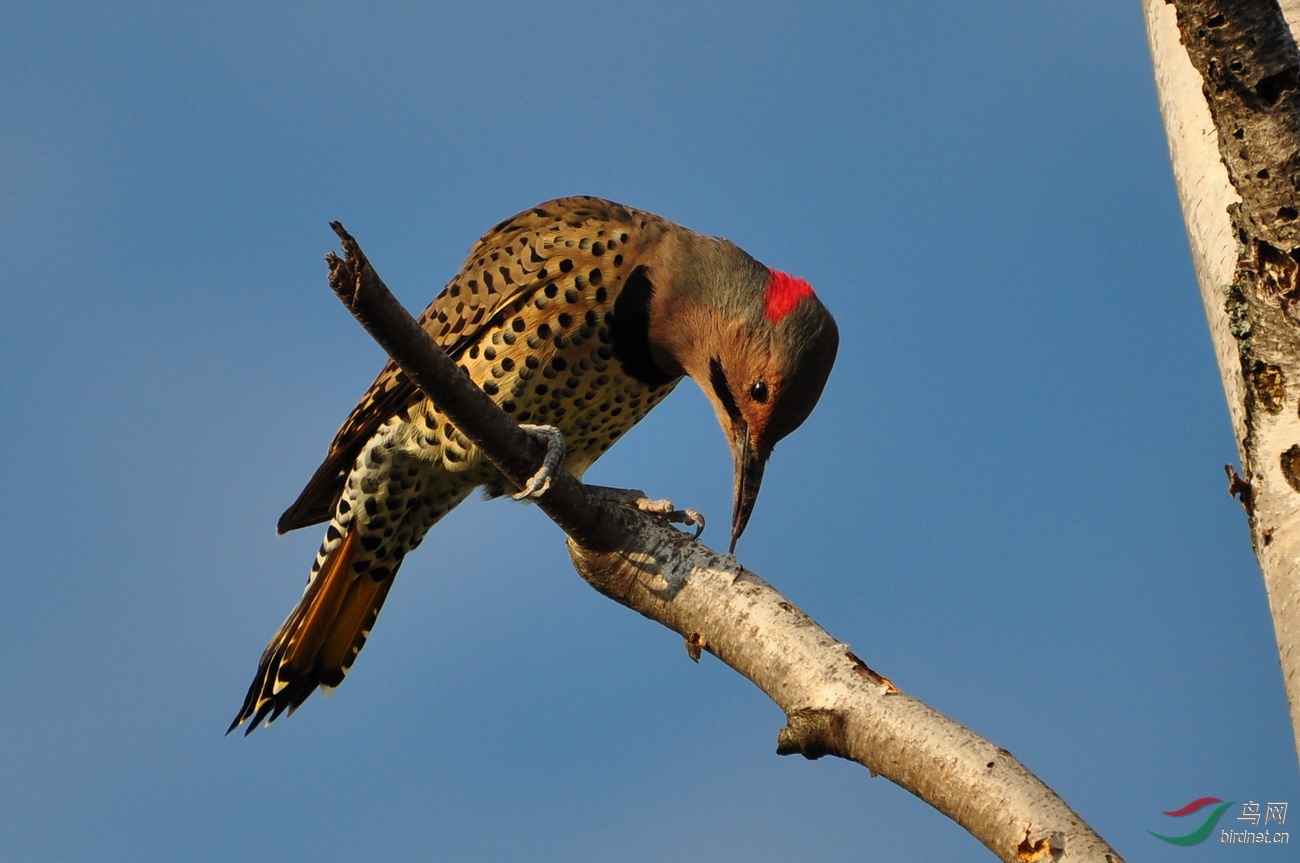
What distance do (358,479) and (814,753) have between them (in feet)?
9.37

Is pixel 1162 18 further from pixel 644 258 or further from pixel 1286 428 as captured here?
pixel 644 258

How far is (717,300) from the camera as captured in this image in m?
5.56

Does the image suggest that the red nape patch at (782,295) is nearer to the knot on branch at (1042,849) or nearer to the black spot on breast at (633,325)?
the black spot on breast at (633,325)

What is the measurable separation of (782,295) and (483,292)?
132cm

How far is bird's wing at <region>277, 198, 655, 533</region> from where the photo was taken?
5488mm

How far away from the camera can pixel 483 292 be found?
5.62 m

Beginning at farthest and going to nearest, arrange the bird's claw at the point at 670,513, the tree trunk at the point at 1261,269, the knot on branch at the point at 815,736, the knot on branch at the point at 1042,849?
the bird's claw at the point at 670,513 < the knot on branch at the point at 815,736 < the tree trunk at the point at 1261,269 < the knot on branch at the point at 1042,849

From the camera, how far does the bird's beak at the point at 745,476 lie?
207 inches

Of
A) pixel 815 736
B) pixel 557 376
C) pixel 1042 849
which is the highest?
pixel 557 376

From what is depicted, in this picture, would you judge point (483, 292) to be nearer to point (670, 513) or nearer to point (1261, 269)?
point (670, 513)

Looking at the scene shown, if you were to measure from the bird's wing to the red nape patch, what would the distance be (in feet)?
1.97

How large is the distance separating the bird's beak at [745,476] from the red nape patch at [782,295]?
1.64 ft

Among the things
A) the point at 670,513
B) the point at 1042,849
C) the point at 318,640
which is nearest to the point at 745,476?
the point at 670,513

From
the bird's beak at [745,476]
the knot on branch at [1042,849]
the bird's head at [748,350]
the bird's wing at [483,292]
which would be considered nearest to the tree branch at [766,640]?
the knot on branch at [1042,849]
